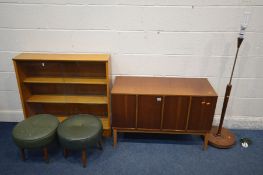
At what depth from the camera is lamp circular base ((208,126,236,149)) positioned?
2.79 metres

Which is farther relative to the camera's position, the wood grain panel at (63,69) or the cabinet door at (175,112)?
the wood grain panel at (63,69)

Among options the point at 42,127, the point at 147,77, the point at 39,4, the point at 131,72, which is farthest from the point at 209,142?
the point at 39,4

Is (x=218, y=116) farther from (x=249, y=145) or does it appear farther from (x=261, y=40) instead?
(x=261, y=40)

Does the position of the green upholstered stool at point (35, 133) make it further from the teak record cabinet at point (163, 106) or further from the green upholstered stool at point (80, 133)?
the teak record cabinet at point (163, 106)

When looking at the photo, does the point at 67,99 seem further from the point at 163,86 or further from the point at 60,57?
the point at 163,86

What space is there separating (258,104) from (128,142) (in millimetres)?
1812

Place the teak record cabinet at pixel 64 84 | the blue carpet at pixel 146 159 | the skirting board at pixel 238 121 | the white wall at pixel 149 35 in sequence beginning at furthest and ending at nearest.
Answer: the skirting board at pixel 238 121 < the teak record cabinet at pixel 64 84 < the white wall at pixel 149 35 < the blue carpet at pixel 146 159

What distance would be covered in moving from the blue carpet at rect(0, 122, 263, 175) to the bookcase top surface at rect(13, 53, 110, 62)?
106 centimetres

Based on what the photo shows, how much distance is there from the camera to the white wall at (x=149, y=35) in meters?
2.60

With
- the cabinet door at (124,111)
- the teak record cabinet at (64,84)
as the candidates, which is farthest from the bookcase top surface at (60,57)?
the cabinet door at (124,111)

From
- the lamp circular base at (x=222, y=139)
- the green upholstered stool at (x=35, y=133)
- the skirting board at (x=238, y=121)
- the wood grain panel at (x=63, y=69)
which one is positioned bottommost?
the lamp circular base at (x=222, y=139)

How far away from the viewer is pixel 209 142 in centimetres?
286

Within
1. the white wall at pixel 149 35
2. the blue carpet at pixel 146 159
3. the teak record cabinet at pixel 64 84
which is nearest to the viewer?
the blue carpet at pixel 146 159

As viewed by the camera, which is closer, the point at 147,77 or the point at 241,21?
the point at 241,21
